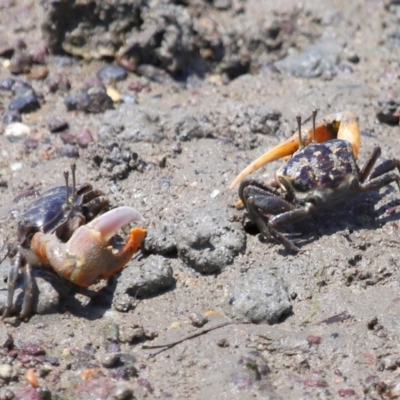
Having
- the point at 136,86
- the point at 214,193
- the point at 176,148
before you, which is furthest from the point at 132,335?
the point at 136,86

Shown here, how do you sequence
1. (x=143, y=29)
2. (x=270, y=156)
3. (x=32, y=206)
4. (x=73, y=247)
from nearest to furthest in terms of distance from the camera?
(x=73, y=247) < (x=32, y=206) < (x=270, y=156) < (x=143, y=29)

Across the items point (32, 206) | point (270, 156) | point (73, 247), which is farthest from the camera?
point (270, 156)

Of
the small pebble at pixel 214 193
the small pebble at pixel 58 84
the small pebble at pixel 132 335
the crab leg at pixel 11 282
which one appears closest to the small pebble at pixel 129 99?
the small pebble at pixel 58 84

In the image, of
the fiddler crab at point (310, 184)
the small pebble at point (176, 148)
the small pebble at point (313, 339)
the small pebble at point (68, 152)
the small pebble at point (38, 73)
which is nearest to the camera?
the small pebble at point (313, 339)

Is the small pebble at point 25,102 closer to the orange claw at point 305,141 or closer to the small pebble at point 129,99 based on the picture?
the small pebble at point 129,99

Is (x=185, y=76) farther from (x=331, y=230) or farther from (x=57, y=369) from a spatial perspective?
(x=57, y=369)

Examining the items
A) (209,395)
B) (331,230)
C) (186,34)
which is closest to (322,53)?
(186,34)
